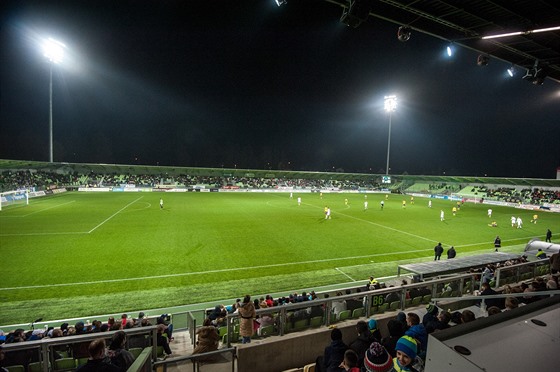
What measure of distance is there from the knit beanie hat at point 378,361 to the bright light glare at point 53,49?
182 feet

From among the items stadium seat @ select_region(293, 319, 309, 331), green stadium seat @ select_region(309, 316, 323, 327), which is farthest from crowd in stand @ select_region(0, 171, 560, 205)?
green stadium seat @ select_region(309, 316, 323, 327)

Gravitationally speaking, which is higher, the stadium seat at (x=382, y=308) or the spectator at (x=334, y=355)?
the spectator at (x=334, y=355)

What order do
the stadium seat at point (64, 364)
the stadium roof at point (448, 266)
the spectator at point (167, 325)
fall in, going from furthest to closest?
1. the stadium roof at point (448, 266)
2. the spectator at point (167, 325)
3. the stadium seat at point (64, 364)

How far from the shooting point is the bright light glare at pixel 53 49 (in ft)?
138

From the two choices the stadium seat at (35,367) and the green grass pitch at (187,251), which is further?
the green grass pitch at (187,251)

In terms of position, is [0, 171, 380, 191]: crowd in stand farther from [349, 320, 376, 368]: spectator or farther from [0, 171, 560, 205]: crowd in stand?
[349, 320, 376, 368]: spectator

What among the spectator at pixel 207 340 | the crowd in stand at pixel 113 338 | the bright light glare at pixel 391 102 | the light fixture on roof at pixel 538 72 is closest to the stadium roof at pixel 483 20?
the light fixture on roof at pixel 538 72

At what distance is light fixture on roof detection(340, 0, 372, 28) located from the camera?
7.42 meters

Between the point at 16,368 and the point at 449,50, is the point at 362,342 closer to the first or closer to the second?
the point at 16,368

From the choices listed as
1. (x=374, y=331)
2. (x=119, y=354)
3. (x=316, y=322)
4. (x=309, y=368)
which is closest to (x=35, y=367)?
(x=119, y=354)

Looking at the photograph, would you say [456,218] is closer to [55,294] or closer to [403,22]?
[403,22]

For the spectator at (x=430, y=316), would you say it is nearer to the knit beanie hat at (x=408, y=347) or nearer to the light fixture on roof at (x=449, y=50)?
the knit beanie hat at (x=408, y=347)

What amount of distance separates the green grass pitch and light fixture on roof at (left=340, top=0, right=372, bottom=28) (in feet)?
34.4

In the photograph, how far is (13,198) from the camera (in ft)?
114
